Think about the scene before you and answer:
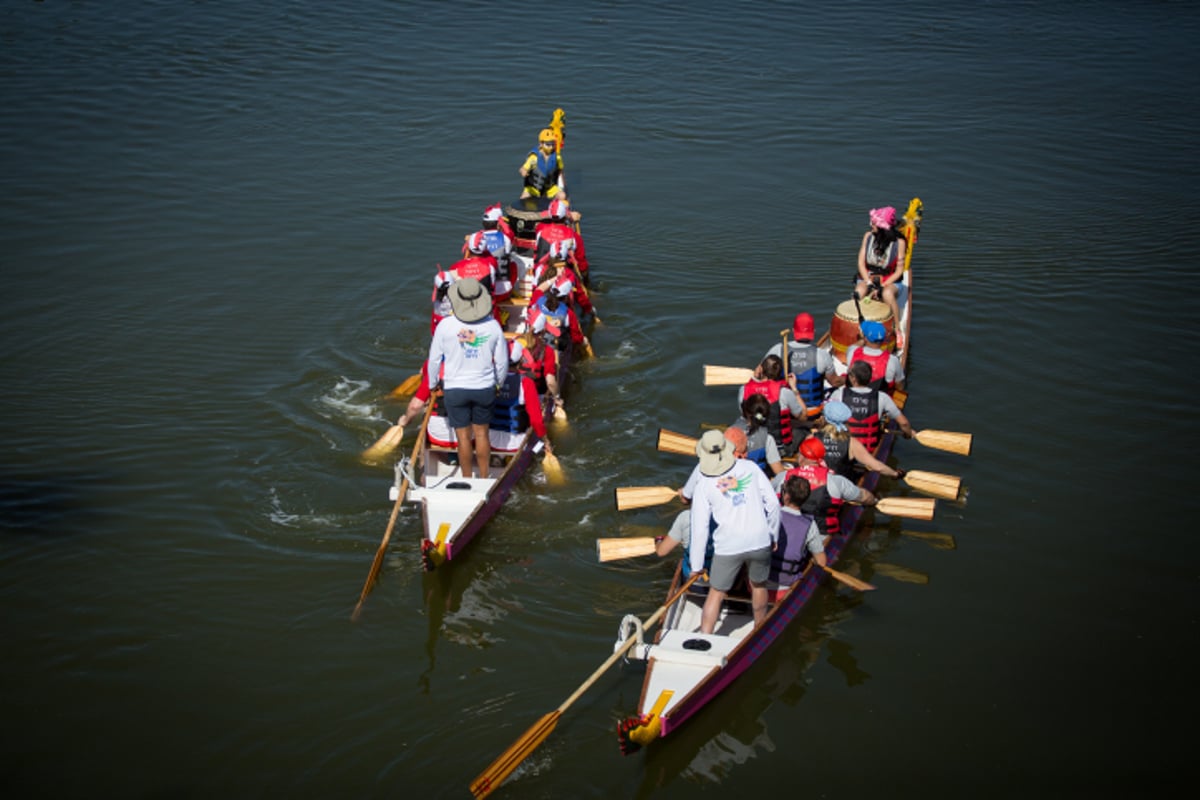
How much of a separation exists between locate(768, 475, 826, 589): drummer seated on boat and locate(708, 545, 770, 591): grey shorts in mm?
286

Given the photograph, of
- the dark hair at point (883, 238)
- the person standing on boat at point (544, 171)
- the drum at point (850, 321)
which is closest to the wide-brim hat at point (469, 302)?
the drum at point (850, 321)

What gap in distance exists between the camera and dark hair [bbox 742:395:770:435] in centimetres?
962

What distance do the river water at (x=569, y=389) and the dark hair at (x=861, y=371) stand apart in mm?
1859

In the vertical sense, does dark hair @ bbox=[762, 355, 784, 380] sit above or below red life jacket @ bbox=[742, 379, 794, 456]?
above

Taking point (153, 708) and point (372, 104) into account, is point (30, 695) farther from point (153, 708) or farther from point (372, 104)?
point (372, 104)

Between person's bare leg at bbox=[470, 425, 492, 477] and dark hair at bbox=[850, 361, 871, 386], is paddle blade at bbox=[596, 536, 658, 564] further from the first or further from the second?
dark hair at bbox=[850, 361, 871, 386]

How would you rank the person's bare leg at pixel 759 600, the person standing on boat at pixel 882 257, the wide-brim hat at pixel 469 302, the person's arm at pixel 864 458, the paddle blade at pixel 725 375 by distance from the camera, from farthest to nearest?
the person standing on boat at pixel 882 257, the paddle blade at pixel 725 375, the person's arm at pixel 864 458, the wide-brim hat at pixel 469 302, the person's bare leg at pixel 759 600

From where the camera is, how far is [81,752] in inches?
303

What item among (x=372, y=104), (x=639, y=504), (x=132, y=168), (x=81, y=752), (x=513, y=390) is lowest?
(x=81, y=752)

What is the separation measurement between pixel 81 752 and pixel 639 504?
5.04 meters

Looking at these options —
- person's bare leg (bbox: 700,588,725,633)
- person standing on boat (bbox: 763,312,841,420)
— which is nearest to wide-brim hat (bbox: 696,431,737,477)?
person's bare leg (bbox: 700,588,725,633)

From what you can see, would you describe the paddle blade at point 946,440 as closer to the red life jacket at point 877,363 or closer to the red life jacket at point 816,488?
the red life jacket at point 877,363

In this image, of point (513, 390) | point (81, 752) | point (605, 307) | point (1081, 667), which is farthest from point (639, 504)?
point (605, 307)

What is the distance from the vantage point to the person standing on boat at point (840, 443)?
978cm
